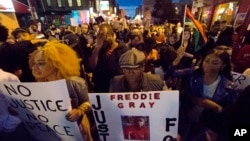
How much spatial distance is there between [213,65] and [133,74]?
0.78 meters

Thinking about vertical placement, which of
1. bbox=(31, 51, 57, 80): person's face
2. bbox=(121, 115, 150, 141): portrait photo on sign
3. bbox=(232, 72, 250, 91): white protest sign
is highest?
bbox=(31, 51, 57, 80): person's face

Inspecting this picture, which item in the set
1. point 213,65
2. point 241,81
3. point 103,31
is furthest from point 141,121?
point 103,31

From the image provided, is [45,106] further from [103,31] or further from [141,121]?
[103,31]

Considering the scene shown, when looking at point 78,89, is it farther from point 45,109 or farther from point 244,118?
point 244,118

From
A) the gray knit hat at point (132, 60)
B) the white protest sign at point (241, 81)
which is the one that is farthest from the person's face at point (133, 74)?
the white protest sign at point (241, 81)

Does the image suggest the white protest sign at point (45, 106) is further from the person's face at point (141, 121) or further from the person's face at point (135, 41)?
the person's face at point (135, 41)

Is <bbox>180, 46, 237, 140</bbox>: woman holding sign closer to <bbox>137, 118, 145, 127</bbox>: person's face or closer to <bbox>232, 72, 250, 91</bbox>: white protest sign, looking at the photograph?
<bbox>232, 72, 250, 91</bbox>: white protest sign

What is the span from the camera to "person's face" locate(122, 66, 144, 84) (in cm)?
204

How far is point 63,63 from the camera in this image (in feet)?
6.61

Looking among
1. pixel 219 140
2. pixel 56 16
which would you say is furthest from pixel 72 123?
pixel 56 16

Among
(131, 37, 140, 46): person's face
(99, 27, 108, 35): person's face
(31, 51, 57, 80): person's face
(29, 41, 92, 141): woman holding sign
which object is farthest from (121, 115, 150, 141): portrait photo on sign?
(131, 37, 140, 46): person's face

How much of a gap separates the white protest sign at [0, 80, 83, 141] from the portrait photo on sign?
0.39m

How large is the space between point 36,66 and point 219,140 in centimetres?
168

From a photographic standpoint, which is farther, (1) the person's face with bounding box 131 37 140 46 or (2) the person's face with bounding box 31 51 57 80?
(1) the person's face with bounding box 131 37 140 46
